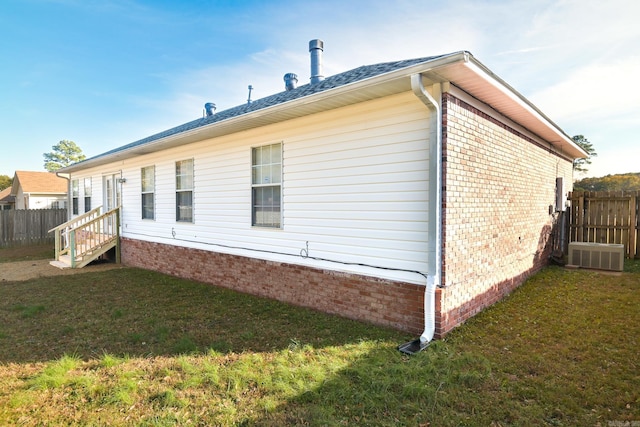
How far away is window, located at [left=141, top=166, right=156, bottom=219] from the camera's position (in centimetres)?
931

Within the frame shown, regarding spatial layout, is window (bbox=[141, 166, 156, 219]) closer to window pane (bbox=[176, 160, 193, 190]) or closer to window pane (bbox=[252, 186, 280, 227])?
window pane (bbox=[176, 160, 193, 190])

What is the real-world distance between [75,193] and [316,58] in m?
11.3

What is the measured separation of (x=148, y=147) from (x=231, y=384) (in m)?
7.04

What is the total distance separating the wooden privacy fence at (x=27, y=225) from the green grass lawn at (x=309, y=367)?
12.9 metres

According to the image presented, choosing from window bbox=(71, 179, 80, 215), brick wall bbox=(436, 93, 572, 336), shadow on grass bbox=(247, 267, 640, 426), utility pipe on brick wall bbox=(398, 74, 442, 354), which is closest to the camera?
shadow on grass bbox=(247, 267, 640, 426)

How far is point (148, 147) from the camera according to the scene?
27.1 ft

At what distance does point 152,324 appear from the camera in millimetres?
4746

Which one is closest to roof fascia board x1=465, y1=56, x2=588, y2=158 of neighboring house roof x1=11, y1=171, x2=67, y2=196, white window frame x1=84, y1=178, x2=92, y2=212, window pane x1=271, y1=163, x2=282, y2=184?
window pane x1=271, y1=163, x2=282, y2=184

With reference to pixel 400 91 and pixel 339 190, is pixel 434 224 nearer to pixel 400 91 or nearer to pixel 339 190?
pixel 339 190

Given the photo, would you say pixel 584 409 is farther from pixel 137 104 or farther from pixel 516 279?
pixel 137 104

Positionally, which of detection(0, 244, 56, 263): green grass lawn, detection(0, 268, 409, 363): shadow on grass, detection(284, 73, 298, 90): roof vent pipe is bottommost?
detection(0, 244, 56, 263): green grass lawn

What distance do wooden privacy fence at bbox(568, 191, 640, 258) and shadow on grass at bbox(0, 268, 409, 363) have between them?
28.4 feet

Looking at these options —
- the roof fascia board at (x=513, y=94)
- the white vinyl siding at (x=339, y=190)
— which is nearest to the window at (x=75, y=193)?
the white vinyl siding at (x=339, y=190)

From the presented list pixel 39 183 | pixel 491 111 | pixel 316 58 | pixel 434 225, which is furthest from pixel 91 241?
pixel 39 183
